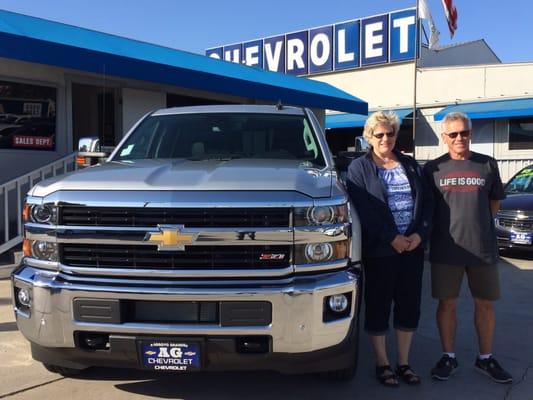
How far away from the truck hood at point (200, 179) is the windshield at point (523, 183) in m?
7.68

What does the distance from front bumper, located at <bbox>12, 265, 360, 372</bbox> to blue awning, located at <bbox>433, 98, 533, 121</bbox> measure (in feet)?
55.6

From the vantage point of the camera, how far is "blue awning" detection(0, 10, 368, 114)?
750 centimetres

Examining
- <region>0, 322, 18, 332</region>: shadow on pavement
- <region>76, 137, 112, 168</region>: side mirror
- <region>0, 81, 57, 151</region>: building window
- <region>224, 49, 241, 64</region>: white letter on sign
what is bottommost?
<region>0, 322, 18, 332</region>: shadow on pavement

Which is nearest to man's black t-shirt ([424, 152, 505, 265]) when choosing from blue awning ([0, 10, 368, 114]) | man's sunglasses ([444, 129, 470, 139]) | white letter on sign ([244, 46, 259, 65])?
man's sunglasses ([444, 129, 470, 139])

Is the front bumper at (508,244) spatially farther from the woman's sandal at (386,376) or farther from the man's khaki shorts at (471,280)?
the woman's sandal at (386,376)

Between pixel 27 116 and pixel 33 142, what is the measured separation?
43 cm

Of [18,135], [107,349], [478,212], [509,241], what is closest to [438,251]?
[478,212]

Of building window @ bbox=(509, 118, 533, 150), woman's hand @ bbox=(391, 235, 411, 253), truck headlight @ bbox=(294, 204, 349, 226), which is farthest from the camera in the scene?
building window @ bbox=(509, 118, 533, 150)

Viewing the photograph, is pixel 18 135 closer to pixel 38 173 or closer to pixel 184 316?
pixel 38 173

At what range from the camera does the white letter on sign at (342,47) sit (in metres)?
23.9

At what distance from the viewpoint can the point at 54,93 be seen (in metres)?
9.35

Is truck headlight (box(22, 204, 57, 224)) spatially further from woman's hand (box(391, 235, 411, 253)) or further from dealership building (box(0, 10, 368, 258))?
dealership building (box(0, 10, 368, 258))

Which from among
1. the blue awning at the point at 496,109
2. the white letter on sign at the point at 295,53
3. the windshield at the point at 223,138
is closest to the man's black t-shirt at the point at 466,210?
the windshield at the point at 223,138

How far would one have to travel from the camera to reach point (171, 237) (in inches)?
115
